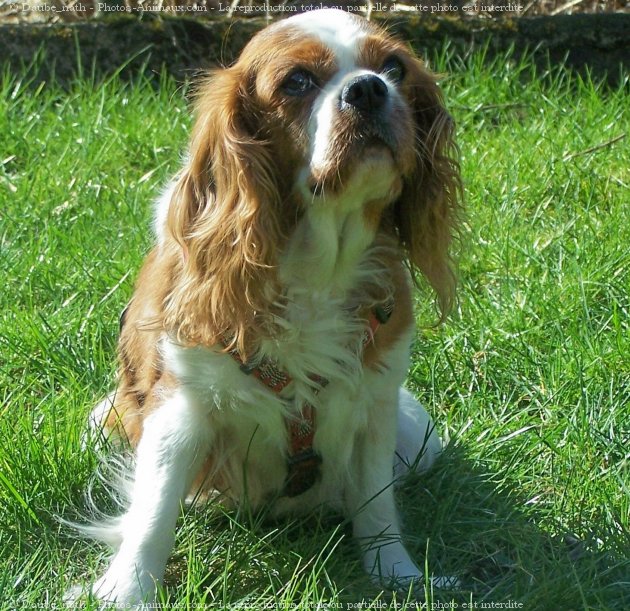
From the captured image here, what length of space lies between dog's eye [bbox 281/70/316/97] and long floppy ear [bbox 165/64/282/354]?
0.56 ft

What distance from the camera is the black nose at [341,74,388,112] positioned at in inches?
114

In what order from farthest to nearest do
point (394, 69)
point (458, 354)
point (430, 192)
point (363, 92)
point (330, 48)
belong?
point (458, 354), point (430, 192), point (394, 69), point (330, 48), point (363, 92)

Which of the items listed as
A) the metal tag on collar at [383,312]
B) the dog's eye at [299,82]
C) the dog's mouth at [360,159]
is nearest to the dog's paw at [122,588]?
the metal tag on collar at [383,312]

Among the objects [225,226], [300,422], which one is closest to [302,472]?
[300,422]

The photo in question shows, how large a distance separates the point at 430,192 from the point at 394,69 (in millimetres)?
380

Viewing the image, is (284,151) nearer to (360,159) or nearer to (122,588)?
(360,159)

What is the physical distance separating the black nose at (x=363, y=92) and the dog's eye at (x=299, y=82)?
0.12 m

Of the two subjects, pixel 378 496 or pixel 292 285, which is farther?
pixel 378 496

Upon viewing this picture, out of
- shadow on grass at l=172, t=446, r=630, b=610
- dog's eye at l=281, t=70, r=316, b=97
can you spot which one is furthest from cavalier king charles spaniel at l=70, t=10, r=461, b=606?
shadow on grass at l=172, t=446, r=630, b=610

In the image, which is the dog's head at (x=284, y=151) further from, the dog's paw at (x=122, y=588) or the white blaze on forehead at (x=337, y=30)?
the dog's paw at (x=122, y=588)

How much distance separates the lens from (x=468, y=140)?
5699mm

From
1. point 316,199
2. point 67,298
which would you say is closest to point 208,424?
point 316,199

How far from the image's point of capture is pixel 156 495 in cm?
310

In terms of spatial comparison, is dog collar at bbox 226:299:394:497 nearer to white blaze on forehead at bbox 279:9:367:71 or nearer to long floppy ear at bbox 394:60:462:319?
long floppy ear at bbox 394:60:462:319
